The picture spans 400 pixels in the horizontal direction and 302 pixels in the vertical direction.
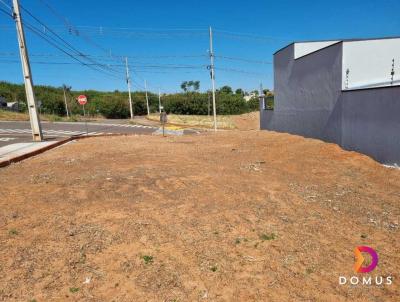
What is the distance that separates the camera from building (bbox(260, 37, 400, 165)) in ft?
30.4

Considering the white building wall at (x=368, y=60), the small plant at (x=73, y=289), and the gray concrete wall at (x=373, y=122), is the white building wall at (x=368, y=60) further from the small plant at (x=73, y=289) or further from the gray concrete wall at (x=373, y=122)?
the small plant at (x=73, y=289)

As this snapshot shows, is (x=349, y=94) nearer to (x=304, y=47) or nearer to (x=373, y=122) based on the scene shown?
(x=373, y=122)

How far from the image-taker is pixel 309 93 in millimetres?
14836

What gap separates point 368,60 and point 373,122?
11.4 ft

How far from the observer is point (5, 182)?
306 inches

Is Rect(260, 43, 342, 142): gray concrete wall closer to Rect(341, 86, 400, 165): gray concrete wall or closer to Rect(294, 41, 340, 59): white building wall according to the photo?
Rect(294, 41, 340, 59): white building wall

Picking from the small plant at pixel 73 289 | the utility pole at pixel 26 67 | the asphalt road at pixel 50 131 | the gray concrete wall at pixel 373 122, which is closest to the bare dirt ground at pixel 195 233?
the small plant at pixel 73 289

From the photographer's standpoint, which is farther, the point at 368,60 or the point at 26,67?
the point at 26,67

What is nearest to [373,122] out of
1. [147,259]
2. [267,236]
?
[267,236]

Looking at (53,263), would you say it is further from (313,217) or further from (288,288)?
(313,217)

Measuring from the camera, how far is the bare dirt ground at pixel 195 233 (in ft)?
11.2

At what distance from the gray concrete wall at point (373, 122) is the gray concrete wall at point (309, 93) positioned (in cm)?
78

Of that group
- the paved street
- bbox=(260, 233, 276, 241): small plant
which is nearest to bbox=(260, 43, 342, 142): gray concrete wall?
bbox=(260, 233, 276, 241): small plant

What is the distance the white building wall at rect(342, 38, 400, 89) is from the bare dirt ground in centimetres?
440
